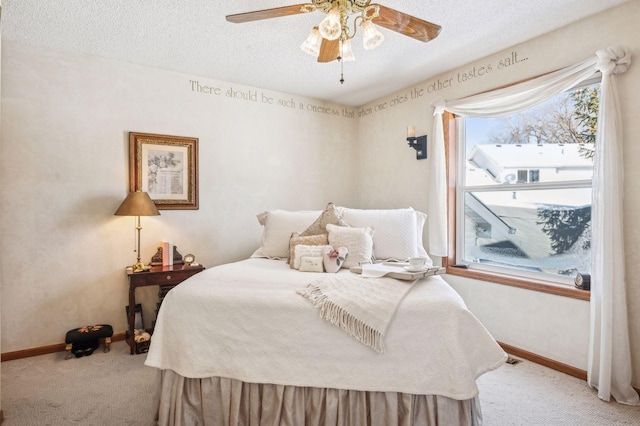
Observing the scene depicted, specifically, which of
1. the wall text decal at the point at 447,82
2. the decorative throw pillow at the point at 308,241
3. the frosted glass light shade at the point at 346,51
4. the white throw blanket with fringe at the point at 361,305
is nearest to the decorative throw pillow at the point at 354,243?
the decorative throw pillow at the point at 308,241

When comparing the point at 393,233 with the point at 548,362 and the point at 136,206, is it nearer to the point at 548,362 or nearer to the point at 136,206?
the point at 548,362

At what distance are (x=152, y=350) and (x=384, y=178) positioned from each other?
3.08 m

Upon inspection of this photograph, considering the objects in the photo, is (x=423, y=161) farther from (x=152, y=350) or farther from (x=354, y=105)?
(x=152, y=350)

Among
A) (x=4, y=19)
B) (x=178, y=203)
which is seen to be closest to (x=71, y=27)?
(x=4, y=19)

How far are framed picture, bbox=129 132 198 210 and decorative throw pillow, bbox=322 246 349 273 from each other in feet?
5.77

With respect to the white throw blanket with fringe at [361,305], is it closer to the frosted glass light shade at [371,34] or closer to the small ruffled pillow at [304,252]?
the small ruffled pillow at [304,252]

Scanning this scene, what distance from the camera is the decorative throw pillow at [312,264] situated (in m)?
2.36

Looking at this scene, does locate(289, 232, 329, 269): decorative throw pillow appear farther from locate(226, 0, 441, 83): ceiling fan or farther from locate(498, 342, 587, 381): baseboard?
locate(498, 342, 587, 381): baseboard

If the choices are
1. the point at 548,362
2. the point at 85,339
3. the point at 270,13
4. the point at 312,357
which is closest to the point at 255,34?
the point at 270,13

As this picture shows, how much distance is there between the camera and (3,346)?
2.79 meters

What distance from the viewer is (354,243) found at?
Result: 251 cm

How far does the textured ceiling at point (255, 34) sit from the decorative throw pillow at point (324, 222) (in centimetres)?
138

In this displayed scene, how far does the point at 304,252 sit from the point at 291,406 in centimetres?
99

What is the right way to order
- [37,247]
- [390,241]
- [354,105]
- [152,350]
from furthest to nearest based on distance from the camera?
[354,105], [37,247], [390,241], [152,350]
